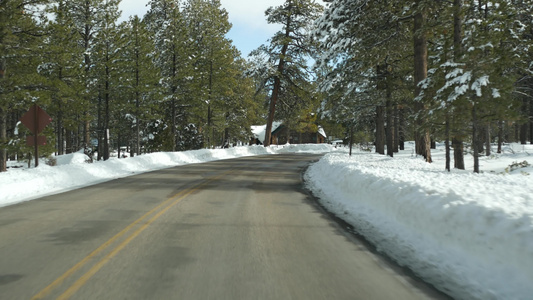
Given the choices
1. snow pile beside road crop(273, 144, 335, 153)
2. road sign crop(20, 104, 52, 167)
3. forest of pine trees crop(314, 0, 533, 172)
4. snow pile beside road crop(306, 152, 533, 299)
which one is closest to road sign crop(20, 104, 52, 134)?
road sign crop(20, 104, 52, 167)

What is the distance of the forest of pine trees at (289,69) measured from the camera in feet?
41.4

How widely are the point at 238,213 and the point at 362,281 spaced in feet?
13.5

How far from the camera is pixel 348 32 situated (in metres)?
18.4

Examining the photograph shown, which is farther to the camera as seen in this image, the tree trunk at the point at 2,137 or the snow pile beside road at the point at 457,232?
the tree trunk at the point at 2,137

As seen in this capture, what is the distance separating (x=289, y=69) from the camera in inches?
1548

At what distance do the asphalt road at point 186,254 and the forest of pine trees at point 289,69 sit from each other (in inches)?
320

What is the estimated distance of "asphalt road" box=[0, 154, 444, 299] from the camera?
12.5 feet

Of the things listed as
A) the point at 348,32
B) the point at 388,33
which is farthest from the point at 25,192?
the point at 388,33

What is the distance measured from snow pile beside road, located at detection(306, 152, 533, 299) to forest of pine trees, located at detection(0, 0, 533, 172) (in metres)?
6.00

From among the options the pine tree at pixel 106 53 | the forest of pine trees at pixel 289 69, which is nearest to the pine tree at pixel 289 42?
the forest of pine trees at pixel 289 69

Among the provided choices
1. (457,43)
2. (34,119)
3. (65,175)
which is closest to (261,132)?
(65,175)

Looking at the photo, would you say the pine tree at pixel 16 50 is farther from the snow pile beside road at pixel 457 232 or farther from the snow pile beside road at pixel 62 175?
the snow pile beside road at pixel 457 232

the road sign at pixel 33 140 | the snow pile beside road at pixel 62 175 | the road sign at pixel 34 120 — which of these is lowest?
the snow pile beside road at pixel 62 175

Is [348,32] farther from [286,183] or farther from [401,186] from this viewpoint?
[401,186]
